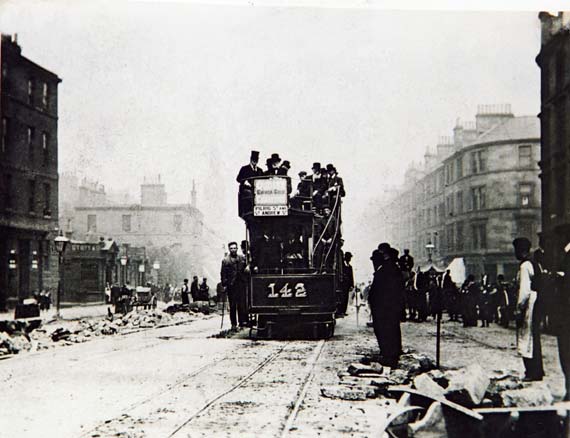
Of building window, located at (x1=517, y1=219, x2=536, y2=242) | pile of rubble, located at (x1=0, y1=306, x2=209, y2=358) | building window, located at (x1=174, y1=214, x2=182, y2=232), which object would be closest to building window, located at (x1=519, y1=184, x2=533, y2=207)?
building window, located at (x1=517, y1=219, x2=536, y2=242)

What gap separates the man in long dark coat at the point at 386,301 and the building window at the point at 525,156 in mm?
→ 1164

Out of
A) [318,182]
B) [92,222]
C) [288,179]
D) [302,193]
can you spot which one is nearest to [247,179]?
[288,179]

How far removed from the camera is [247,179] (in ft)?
15.8

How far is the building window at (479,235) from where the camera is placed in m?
4.55

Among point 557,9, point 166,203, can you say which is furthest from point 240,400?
point 557,9

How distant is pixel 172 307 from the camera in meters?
6.16

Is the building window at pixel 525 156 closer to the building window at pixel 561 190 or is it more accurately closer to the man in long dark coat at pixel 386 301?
the building window at pixel 561 190

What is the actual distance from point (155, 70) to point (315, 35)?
1232 millimetres

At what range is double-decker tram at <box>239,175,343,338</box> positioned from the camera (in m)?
5.93

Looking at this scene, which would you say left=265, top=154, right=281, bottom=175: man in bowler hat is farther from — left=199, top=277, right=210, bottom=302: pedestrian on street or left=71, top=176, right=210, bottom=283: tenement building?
left=199, top=277, right=210, bottom=302: pedestrian on street

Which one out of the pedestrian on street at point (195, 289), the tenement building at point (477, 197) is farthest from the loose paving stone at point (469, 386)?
the pedestrian on street at point (195, 289)

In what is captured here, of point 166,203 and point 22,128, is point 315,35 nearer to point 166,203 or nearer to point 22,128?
point 166,203

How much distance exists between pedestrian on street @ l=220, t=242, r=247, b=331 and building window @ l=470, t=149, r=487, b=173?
2180mm

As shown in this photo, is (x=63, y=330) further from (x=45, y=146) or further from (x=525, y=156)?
(x=525, y=156)
